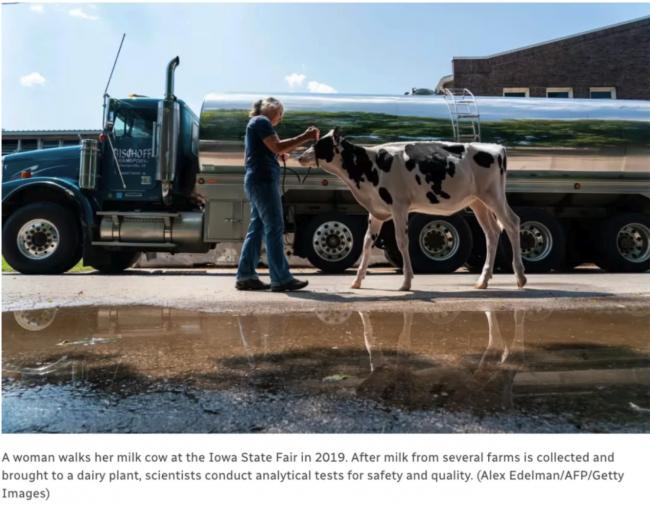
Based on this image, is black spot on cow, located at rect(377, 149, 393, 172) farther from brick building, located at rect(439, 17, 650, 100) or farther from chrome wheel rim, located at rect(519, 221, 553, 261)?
brick building, located at rect(439, 17, 650, 100)

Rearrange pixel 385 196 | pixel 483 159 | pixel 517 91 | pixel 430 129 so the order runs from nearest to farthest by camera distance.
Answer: pixel 385 196
pixel 483 159
pixel 430 129
pixel 517 91

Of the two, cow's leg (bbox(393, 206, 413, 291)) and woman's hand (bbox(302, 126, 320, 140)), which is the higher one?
woman's hand (bbox(302, 126, 320, 140))

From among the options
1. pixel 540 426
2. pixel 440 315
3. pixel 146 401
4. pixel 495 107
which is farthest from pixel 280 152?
pixel 495 107

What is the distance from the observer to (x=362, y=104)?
25.4 ft

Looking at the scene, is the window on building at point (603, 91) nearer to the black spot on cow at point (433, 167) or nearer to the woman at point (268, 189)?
the black spot on cow at point (433, 167)

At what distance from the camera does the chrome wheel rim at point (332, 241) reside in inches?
303

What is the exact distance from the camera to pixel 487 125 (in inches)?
306

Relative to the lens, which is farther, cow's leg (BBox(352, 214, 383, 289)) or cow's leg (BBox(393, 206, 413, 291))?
cow's leg (BBox(352, 214, 383, 289))

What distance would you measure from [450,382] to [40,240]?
776 cm

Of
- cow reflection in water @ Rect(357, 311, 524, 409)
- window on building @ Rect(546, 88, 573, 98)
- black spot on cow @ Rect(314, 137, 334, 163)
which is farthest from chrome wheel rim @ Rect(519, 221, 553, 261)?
window on building @ Rect(546, 88, 573, 98)

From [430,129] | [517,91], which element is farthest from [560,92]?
[430,129]

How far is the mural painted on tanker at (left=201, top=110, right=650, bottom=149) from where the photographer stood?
752cm

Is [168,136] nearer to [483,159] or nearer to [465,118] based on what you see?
[465,118]
